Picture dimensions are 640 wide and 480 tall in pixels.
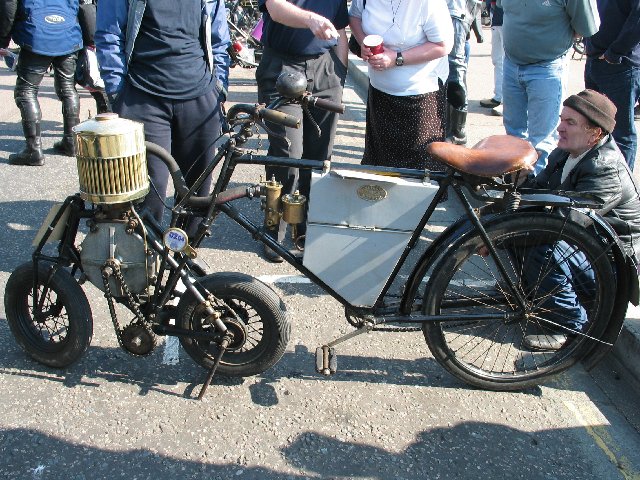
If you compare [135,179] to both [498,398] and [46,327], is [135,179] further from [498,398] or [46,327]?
[498,398]

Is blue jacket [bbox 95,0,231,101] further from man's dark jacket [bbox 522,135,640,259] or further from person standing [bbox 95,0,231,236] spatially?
man's dark jacket [bbox 522,135,640,259]

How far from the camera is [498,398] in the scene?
2.86 meters

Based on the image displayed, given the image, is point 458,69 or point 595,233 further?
point 458,69

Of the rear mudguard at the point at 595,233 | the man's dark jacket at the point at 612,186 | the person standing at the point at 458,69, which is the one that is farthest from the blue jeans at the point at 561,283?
the person standing at the point at 458,69

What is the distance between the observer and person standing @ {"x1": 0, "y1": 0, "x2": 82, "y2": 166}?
196 inches

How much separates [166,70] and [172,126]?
314 mm

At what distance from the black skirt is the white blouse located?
0.06 m

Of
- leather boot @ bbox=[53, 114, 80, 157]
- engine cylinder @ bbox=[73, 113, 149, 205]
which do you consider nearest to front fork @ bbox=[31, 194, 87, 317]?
engine cylinder @ bbox=[73, 113, 149, 205]

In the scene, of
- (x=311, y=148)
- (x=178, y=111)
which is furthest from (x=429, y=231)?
(x=178, y=111)

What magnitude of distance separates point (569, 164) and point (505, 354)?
3.33 feet

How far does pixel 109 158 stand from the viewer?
2.37 m

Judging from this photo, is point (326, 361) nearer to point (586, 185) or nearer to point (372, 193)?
point (372, 193)

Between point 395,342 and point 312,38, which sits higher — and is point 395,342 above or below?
below

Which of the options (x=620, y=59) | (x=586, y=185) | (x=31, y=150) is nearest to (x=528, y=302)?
(x=586, y=185)
